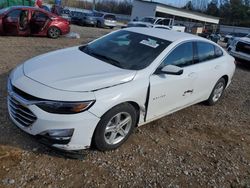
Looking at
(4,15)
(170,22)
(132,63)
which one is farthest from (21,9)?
(170,22)

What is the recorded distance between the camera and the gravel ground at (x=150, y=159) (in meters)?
3.25

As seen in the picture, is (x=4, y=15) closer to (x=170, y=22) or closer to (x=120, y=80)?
(x=120, y=80)

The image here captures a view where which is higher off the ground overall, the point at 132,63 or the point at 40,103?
the point at 132,63

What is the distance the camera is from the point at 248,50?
11258 mm

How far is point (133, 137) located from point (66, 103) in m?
1.48

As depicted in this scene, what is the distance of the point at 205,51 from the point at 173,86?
56.3 inches

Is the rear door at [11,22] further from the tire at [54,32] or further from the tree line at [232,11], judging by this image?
the tree line at [232,11]

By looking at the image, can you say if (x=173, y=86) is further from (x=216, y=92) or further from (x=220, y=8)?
(x=220, y=8)

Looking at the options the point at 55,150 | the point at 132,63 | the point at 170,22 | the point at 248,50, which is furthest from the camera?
the point at 170,22

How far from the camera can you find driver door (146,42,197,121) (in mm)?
4048

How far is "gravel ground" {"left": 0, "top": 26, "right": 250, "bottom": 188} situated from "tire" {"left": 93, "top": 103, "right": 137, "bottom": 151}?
0.15 m

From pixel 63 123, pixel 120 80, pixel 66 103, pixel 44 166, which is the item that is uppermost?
pixel 120 80

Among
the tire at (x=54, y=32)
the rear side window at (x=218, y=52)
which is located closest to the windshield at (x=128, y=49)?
the rear side window at (x=218, y=52)

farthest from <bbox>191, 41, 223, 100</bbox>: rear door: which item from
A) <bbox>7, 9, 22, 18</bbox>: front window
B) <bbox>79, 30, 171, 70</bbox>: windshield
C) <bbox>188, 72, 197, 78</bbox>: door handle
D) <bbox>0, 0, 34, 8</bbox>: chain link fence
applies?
<bbox>0, 0, 34, 8</bbox>: chain link fence
